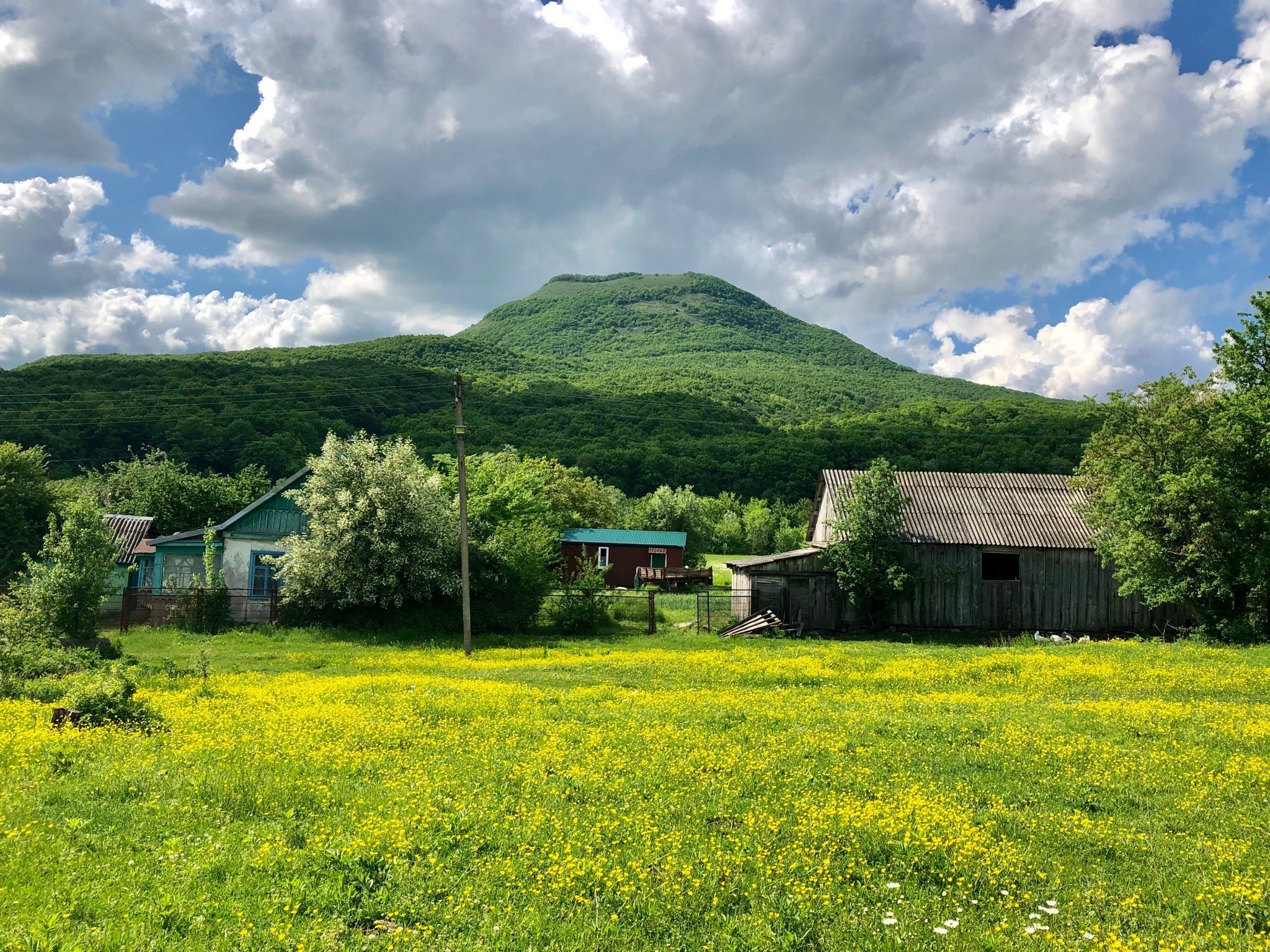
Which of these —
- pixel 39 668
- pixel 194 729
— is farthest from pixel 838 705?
pixel 39 668

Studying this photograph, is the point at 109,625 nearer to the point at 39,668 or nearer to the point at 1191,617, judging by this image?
the point at 39,668

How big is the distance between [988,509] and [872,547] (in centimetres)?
668

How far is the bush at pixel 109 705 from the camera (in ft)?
39.9

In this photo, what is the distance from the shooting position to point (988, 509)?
3472cm

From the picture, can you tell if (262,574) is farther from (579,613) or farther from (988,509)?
(988,509)

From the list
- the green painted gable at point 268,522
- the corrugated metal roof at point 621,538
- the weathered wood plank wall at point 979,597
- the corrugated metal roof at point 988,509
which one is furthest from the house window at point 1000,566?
the green painted gable at point 268,522

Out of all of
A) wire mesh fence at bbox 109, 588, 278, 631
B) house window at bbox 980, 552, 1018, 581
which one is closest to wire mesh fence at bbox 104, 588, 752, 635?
wire mesh fence at bbox 109, 588, 278, 631

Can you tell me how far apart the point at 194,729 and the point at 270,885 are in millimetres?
6637

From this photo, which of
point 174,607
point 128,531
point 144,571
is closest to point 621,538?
point 144,571

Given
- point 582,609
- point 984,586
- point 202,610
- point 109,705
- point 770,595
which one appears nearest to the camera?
point 109,705

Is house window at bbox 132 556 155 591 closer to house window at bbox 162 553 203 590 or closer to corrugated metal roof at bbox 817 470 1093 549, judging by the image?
house window at bbox 162 553 203 590

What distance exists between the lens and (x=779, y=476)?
101 meters

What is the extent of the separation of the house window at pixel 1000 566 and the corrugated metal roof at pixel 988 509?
0.84m

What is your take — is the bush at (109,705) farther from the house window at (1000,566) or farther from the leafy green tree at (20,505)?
the leafy green tree at (20,505)
